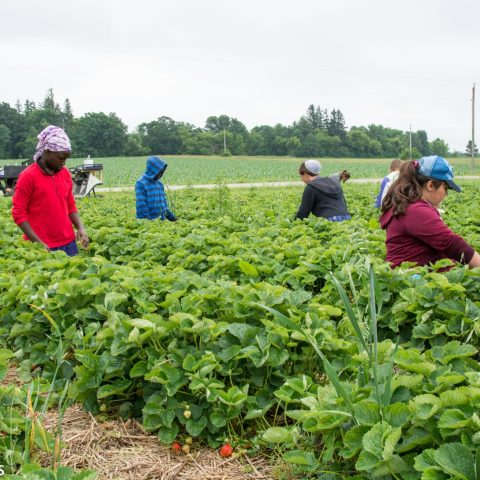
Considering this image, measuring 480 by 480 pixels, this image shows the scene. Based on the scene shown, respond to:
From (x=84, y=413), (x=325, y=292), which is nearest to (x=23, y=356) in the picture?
(x=84, y=413)

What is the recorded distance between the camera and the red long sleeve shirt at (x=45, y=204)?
5.02 m

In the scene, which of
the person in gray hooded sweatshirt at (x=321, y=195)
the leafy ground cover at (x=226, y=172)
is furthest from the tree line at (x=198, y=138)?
the person in gray hooded sweatshirt at (x=321, y=195)

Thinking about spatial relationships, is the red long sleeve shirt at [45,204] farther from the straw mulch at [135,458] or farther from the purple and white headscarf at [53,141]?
the straw mulch at [135,458]

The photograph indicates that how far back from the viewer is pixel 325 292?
3.99 m

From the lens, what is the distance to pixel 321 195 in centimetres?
702

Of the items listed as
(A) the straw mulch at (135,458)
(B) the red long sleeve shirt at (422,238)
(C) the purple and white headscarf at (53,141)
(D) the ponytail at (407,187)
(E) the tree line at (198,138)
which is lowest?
(A) the straw mulch at (135,458)

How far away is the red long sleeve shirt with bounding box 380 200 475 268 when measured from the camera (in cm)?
390

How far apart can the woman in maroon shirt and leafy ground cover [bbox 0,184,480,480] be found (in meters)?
0.30

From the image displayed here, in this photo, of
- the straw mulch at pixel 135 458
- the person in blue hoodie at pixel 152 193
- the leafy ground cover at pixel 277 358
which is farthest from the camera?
the person in blue hoodie at pixel 152 193

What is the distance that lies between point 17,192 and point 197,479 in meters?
3.53

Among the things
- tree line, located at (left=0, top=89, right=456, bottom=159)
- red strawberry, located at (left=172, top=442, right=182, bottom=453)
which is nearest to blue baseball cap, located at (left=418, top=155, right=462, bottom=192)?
red strawberry, located at (left=172, top=442, right=182, bottom=453)

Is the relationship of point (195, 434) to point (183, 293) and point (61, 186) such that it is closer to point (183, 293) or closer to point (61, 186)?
point (183, 293)

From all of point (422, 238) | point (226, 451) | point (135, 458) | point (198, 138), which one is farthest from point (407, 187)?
point (198, 138)

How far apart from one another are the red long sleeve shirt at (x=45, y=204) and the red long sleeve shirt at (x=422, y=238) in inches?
117
